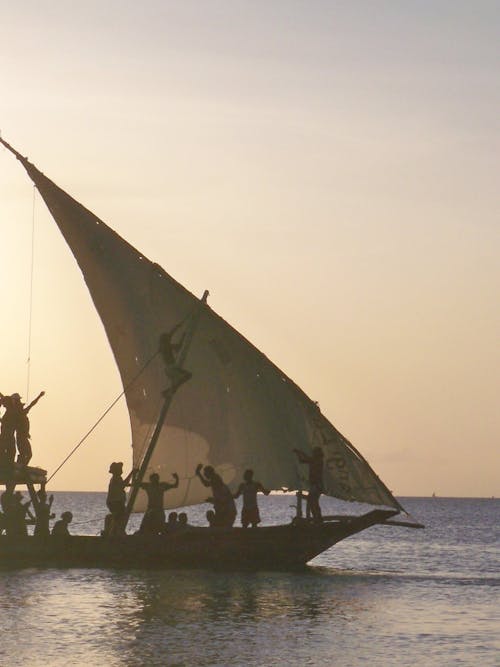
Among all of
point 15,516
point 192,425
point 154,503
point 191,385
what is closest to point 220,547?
point 154,503

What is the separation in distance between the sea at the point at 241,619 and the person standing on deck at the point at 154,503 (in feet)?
3.62

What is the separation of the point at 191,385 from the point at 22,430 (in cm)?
438

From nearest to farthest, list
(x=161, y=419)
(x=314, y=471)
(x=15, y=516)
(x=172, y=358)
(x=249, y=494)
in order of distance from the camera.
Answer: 1. (x=314, y=471)
2. (x=249, y=494)
3. (x=161, y=419)
4. (x=172, y=358)
5. (x=15, y=516)

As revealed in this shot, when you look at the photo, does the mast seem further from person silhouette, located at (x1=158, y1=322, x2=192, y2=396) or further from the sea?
the sea

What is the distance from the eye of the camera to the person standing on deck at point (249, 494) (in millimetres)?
32750

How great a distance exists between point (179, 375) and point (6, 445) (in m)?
4.61

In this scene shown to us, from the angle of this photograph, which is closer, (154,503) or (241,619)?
(241,619)

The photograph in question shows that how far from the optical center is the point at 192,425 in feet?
115

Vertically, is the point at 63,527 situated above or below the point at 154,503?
below

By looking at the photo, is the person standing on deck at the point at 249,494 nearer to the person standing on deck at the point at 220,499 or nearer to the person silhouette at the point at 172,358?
the person standing on deck at the point at 220,499

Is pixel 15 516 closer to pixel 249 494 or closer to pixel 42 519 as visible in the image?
pixel 42 519

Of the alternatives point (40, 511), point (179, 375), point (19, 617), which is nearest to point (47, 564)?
point (40, 511)

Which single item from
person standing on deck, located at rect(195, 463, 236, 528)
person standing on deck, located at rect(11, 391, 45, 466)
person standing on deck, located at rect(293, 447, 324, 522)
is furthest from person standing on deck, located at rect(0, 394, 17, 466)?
person standing on deck, located at rect(293, 447, 324, 522)

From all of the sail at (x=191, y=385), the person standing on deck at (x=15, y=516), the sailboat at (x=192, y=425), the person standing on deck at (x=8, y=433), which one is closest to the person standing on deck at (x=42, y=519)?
the sailboat at (x=192, y=425)
